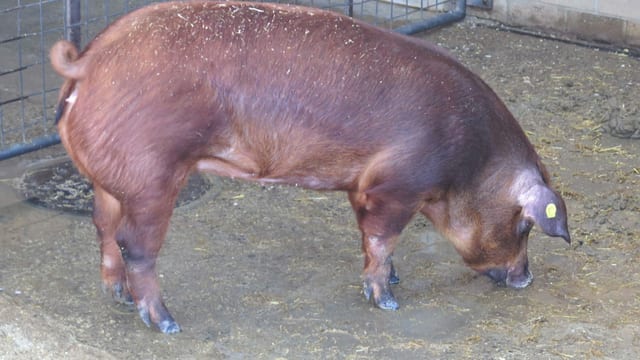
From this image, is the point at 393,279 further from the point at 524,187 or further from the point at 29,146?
the point at 29,146

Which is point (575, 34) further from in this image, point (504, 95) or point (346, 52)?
point (346, 52)

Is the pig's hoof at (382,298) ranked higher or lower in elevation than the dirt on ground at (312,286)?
higher

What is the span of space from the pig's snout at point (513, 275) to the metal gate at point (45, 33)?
269 centimetres

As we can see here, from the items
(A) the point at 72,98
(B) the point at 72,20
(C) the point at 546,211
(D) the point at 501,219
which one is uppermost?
(A) the point at 72,98

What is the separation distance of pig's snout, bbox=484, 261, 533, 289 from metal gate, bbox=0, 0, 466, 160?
2692mm

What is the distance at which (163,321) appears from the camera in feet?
15.6

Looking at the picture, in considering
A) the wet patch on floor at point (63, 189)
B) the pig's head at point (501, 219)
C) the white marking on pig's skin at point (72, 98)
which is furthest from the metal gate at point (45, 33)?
the pig's head at point (501, 219)

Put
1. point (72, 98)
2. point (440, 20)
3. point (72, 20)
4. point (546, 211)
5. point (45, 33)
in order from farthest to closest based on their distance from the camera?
point (440, 20) < point (45, 33) < point (72, 20) < point (546, 211) < point (72, 98)

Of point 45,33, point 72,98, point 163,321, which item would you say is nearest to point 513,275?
point 163,321

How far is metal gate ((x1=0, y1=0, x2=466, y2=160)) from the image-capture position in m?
6.64

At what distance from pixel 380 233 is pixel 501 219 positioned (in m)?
0.53

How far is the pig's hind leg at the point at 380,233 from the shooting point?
16.0 feet

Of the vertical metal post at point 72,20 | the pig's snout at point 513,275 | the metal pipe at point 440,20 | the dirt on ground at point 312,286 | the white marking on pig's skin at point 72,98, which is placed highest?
the white marking on pig's skin at point 72,98

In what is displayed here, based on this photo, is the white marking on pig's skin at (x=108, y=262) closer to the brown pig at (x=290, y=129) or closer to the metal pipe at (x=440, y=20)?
the brown pig at (x=290, y=129)
